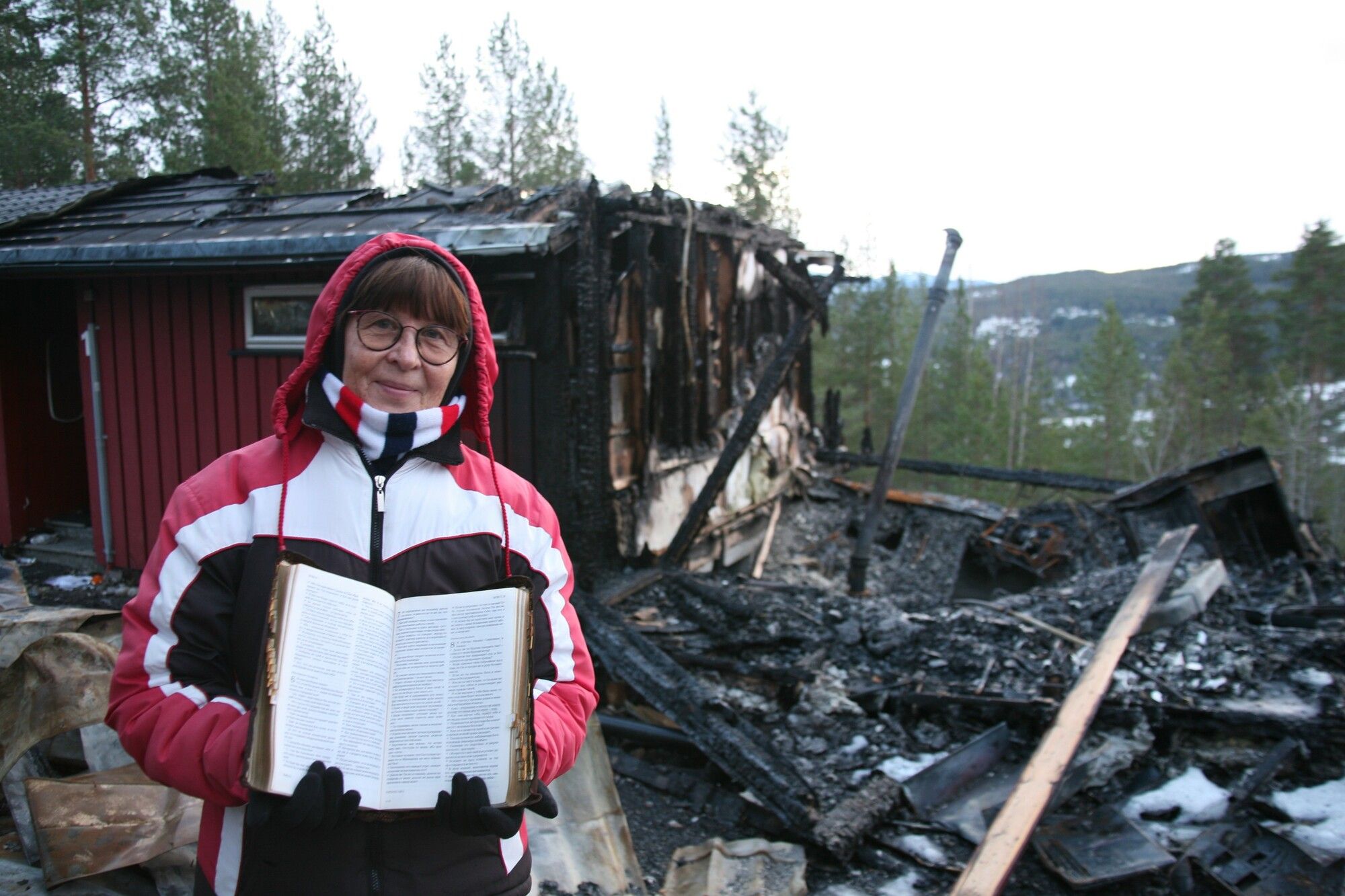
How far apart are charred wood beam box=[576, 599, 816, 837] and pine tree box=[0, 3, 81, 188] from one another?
773cm

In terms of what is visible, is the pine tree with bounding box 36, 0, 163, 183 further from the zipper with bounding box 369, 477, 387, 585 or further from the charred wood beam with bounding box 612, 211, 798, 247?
the zipper with bounding box 369, 477, 387, 585

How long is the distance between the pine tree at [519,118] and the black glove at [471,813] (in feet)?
78.8

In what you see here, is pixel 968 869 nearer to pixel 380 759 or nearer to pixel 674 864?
pixel 674 864

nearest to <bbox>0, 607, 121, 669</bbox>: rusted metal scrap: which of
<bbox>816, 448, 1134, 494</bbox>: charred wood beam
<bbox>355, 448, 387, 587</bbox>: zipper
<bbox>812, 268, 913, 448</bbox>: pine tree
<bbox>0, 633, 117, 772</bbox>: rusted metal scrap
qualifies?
<bbox>0, 633, 117, 772</bbox>: rusted metal scrap

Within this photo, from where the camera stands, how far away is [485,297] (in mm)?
6285

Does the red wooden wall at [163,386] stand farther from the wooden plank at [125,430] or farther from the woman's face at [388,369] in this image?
the woman's face at [388,369]

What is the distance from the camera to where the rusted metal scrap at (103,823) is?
9.15 feet

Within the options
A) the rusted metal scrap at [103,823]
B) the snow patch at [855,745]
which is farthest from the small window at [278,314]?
the snow patch at [855,745]

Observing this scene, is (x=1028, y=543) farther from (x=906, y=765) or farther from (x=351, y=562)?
(x=351, y=562)

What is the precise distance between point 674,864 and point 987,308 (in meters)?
85.3

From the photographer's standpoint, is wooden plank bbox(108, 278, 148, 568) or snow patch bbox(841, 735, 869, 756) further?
wooden plank bbox(108, 278, 148, 568)

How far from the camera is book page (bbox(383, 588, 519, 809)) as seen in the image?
4.94ft

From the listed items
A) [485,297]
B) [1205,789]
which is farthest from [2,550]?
[1205,789]

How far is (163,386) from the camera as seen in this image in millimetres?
7555
